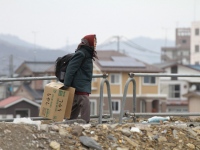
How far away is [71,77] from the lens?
11.1m

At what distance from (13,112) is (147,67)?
589 inches

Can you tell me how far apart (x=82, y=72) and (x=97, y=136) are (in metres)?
1.73

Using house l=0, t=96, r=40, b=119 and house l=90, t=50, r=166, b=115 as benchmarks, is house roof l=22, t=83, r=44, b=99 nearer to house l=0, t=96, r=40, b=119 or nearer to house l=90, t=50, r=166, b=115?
house l=90, t=50, r=166, b=115

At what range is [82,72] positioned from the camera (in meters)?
11.2

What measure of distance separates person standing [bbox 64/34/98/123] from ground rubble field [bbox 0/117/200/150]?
72 cm

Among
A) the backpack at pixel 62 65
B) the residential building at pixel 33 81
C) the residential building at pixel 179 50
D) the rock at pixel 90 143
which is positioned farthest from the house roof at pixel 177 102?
the rock at pixel 90 143

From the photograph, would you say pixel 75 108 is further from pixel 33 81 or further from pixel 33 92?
pixel 33 92

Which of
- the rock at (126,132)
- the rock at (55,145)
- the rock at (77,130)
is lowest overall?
the rock at (55,145)

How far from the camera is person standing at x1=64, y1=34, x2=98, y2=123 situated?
1112cm

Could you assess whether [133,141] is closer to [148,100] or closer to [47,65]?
A: [148,100]

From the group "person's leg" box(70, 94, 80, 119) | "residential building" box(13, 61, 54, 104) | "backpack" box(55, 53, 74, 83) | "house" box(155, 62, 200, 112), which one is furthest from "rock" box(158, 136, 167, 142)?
"house" box(155, 62, 200, 112)

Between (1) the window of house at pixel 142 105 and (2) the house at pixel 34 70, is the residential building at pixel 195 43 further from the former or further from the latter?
(1) the window of house at pixel 142 105

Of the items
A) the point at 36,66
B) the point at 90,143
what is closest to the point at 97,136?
the point at 90,143

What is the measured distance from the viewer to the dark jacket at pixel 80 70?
438 inches
